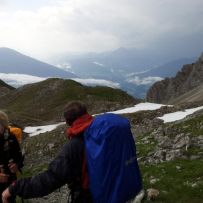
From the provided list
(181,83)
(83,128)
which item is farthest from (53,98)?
(181,83)

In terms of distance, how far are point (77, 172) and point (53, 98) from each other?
7377cm

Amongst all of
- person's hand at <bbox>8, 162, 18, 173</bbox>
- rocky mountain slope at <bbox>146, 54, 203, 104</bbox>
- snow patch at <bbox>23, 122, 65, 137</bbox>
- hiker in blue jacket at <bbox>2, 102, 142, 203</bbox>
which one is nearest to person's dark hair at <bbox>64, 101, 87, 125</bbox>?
hiker in blue jacket at <bbox>2, 102, 142, 203</bbox>

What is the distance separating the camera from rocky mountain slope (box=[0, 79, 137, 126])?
7169cm

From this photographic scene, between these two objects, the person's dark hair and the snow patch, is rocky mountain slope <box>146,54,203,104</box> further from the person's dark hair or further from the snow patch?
the person's dark hair

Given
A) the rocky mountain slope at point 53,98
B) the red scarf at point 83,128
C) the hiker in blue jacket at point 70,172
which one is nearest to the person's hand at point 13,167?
the hiker in blue jacket at point 70,172

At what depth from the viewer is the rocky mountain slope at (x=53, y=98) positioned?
7169 cm

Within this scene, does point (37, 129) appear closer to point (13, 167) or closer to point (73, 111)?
point (13, 167)

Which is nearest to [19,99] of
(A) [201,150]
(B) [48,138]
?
(B) [48,138]

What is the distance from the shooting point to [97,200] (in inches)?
324

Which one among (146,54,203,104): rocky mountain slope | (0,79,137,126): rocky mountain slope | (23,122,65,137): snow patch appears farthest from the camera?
(146,54,203,104): rocky mountain slope

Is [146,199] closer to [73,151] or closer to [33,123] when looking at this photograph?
[73,151]

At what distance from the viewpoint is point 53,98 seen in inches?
3211

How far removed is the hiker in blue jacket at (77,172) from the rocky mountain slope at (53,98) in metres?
57.2

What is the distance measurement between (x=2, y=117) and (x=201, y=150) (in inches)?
582
